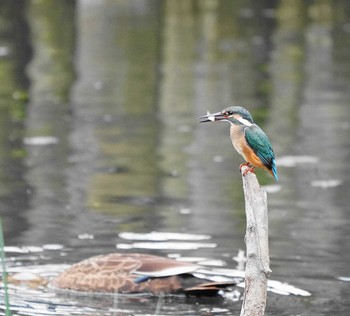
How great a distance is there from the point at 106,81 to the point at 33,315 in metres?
12.7

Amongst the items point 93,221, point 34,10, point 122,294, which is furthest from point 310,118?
point 34,10

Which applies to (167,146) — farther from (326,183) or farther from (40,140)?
(326,183)

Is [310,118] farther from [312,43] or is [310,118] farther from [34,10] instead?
[34,10]

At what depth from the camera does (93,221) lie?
36.9 ft

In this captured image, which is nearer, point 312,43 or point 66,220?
point 66,220

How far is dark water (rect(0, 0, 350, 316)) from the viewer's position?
10.0m

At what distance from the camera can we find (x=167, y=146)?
1499 centimetres

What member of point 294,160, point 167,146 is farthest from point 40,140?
point 294,160

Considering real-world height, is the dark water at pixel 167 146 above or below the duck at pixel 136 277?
above

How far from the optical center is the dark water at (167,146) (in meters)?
10.0

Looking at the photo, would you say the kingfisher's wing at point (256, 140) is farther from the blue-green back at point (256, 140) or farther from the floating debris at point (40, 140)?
the floating debris at point (40, 140)

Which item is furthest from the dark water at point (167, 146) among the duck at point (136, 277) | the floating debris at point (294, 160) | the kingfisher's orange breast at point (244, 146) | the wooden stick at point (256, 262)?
the wooden stick at point (256, 262)

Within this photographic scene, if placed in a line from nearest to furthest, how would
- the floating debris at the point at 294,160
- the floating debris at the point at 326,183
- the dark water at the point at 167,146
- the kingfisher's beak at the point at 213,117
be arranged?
the kingfisher's beak at the point at 213,117, the dark water at the point at 167,146, the floating debris at the point at 326,183, the floating debris at the point at 294,160

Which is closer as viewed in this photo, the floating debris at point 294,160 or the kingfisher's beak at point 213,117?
the kingfisher's beak at point 213,117
